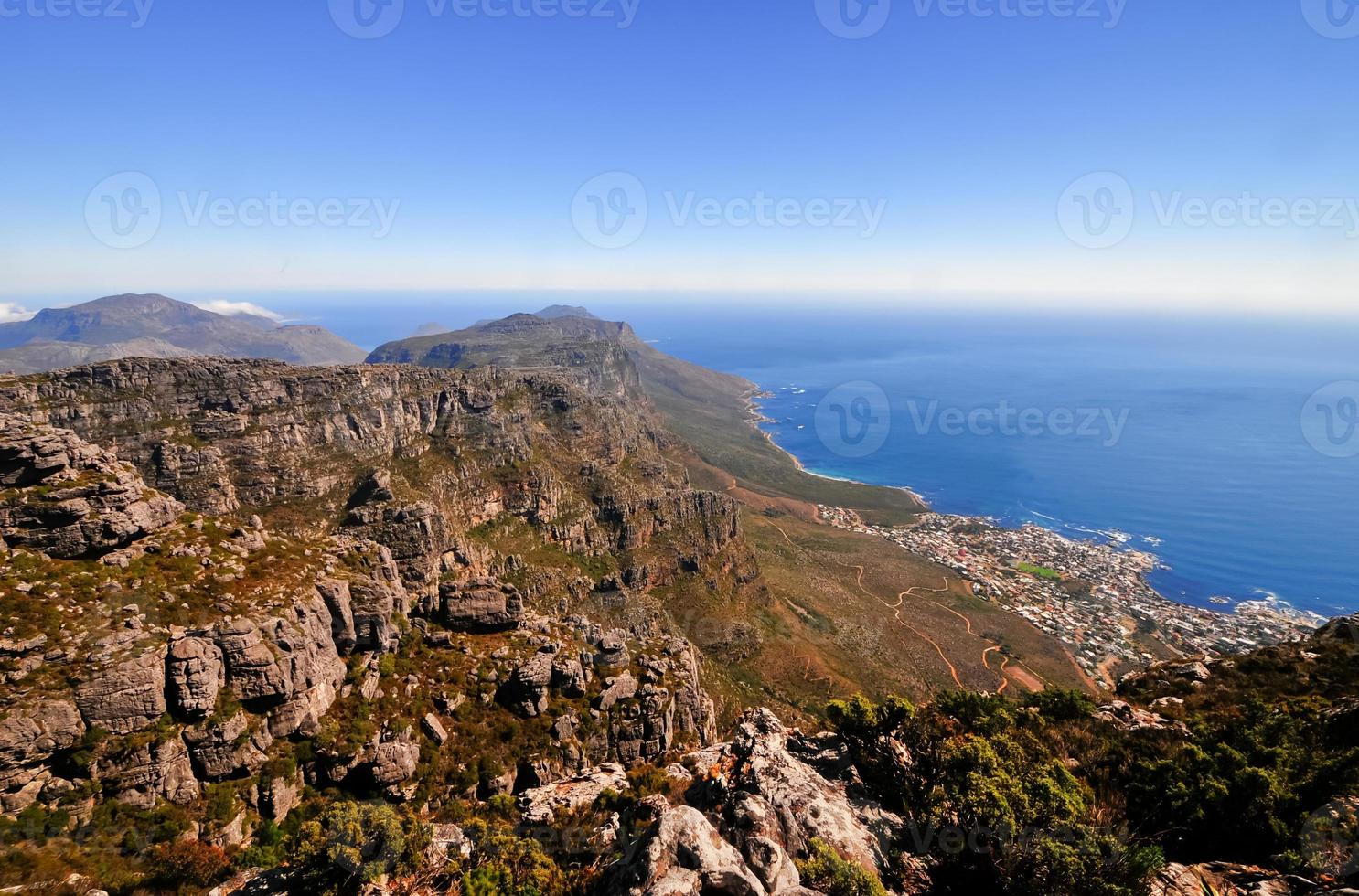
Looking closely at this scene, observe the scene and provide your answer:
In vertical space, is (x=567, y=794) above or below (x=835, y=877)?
below

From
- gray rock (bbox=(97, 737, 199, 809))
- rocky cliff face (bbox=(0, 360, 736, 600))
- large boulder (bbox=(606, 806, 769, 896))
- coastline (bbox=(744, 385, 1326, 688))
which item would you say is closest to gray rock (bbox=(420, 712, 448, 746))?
gray rock (bbox=(97, 737, 199, 809))

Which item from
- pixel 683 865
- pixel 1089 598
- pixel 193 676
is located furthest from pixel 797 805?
pixel 1089 598

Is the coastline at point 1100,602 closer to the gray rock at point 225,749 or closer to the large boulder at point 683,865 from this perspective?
the large boulder at point 683,865

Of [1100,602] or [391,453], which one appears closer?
[391,453]

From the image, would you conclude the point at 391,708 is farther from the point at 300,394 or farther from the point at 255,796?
the point at 300,394

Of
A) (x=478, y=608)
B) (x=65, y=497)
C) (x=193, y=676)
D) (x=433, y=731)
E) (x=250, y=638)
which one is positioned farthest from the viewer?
(x=478, y=608)

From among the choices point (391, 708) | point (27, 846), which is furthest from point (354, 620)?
point (27, 846)

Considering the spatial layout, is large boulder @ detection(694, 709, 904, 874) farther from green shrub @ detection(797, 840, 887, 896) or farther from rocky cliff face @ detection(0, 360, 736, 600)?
rocky cliff face @ detection(0, 360, 736, 600)

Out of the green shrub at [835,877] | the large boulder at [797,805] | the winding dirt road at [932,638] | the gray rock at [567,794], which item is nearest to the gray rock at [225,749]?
the gray rock at [567,794]

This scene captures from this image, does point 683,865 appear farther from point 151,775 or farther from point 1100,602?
point 1100,602
